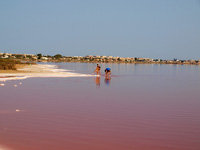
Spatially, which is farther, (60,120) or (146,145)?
(60,120)

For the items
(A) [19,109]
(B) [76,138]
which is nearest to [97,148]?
(B) [76,138]

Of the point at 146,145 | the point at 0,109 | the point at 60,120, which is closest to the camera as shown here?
the point at 146,145

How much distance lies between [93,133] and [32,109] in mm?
4395

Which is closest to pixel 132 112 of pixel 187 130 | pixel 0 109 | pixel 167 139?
pixel 187 130

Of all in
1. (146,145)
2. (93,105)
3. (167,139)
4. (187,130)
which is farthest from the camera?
(93,105)

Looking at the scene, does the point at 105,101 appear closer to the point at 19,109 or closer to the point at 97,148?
the point at 19,109

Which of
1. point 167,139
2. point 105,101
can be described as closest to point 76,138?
point 167,139

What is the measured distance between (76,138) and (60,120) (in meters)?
2.26

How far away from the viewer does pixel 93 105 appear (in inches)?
543

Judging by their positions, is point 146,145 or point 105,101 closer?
point 146,145

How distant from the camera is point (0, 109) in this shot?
1204cm

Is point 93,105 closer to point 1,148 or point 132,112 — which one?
point 132,112

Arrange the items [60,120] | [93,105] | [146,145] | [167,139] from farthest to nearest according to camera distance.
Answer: [93,105]
[60,120]
[167,139]
[146,145]

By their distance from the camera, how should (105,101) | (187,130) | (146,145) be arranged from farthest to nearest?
(105,101), (187,130), (146,145)
